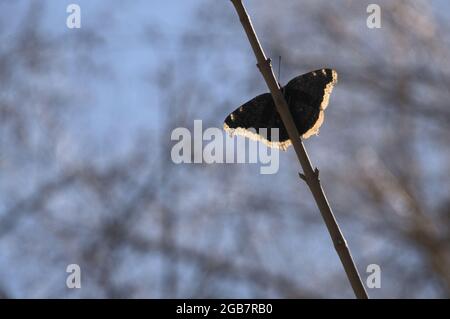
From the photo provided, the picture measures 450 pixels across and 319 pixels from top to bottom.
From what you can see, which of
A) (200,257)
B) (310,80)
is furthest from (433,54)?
(310,80)

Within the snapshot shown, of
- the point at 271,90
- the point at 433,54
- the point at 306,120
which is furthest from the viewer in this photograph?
the point at 433,54

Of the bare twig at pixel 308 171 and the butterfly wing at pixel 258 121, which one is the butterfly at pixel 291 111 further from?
the bare twig at pixel 308 171

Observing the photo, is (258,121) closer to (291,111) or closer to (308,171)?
(291,111)

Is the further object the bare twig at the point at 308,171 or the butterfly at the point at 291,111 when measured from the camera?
the butterfly at the point at 291,111

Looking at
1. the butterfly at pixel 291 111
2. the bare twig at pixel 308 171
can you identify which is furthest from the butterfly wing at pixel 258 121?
the bare twig at pixel 308 171

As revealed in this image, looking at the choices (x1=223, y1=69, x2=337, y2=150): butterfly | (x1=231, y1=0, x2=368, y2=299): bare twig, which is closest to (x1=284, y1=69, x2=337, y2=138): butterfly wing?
(x1=223, y1=69, x2=337, y2=150): butterfly

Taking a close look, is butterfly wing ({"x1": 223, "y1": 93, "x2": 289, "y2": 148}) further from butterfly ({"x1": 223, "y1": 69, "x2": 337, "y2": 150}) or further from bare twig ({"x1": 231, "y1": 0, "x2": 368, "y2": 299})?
bare twig ({"x1": 231, "y1": 0, "x2": 368, "y2": 299})
